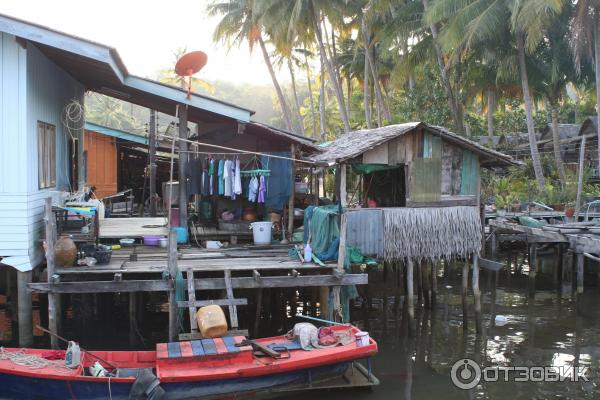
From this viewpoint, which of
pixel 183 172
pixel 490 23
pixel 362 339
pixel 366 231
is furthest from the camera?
pixel 490 23

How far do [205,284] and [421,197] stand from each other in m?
5.40

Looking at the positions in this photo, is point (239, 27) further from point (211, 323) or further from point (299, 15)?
point (211, 323)

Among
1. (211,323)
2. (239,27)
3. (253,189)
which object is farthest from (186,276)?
(239,27)

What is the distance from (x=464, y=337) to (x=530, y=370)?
7.23 ft

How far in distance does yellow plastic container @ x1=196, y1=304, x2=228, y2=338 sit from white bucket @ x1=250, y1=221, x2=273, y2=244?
412 cm

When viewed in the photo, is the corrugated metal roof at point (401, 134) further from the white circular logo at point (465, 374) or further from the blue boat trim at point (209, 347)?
the blue boat trim at point (209, 347)

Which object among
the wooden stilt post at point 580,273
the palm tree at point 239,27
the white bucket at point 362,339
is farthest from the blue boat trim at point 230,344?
the palm tree at point 239,27

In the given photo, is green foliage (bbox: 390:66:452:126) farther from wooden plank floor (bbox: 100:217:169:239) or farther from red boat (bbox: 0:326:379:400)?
red boat (bbox: 0:326:379:400)

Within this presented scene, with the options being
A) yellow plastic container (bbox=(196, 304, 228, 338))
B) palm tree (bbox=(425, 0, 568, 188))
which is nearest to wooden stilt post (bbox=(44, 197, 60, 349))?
yellow plastic container (bbox=(196, 304, 228, 338))

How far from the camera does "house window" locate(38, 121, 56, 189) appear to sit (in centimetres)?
1222

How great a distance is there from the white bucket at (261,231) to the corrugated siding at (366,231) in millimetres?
2133

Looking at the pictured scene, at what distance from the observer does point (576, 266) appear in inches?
689

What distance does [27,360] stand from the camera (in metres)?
9.05

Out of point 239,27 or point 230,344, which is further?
point 239,27
